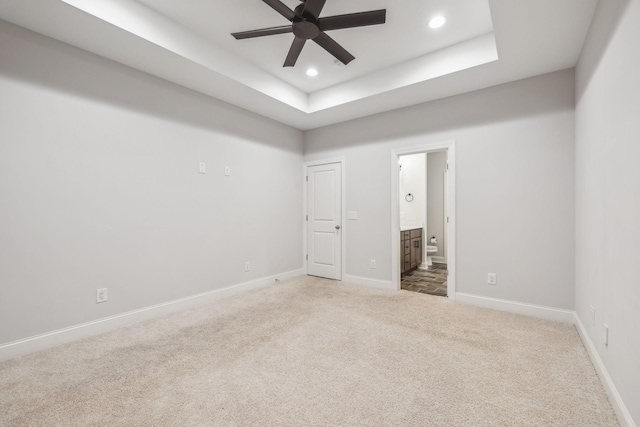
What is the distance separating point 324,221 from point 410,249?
68.3 inches

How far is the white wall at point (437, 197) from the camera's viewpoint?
6.67m

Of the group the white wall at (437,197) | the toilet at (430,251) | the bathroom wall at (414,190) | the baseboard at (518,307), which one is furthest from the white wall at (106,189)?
the white wall at (437,197)

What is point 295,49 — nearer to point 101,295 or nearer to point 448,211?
point 448,211

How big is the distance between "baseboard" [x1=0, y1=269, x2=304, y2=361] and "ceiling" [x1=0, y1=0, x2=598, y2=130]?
2.60 m

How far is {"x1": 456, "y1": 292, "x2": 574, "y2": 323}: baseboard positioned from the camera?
9.62ft

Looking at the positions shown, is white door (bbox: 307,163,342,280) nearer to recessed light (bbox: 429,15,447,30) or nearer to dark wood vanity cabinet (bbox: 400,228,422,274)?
dark wood vanity cabinet (bbox: 400,228,422,274)

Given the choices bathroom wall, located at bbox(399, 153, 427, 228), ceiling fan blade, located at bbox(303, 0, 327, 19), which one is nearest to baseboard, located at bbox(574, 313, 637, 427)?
ceiling fan blade, located at bbox(303, 0, 327, 19)

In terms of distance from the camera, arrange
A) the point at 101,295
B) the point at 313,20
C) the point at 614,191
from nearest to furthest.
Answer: the point at 614,191, the point at 313,20, the point at 101,295

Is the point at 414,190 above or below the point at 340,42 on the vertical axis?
below

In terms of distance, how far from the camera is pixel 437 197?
677 cm

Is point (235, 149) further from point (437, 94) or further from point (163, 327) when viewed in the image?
point (437, 94)

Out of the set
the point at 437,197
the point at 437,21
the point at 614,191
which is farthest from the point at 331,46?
the point at 437,197

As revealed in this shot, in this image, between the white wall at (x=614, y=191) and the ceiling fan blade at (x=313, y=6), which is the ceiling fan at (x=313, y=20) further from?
the white wall at (x=614, y=191)

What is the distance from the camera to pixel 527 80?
316cm
